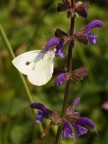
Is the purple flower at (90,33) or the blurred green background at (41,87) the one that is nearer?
the purple flower at (90,33)

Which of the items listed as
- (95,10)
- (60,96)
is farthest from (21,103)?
(95,10)

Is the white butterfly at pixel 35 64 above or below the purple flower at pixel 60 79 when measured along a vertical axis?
above

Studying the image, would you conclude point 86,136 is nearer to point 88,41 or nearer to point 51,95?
point 51,95

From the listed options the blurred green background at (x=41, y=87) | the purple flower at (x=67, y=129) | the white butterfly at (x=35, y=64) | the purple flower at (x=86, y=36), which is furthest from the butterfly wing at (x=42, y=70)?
the blurred green background at (x=41, y=87)

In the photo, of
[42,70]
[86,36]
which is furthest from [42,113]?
[86,36]

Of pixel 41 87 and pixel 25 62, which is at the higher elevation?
pixel 25 62

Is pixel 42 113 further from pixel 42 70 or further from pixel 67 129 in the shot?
pixel 42 70

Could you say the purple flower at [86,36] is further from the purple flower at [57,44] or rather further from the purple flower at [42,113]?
the purple flower at [42,113]
